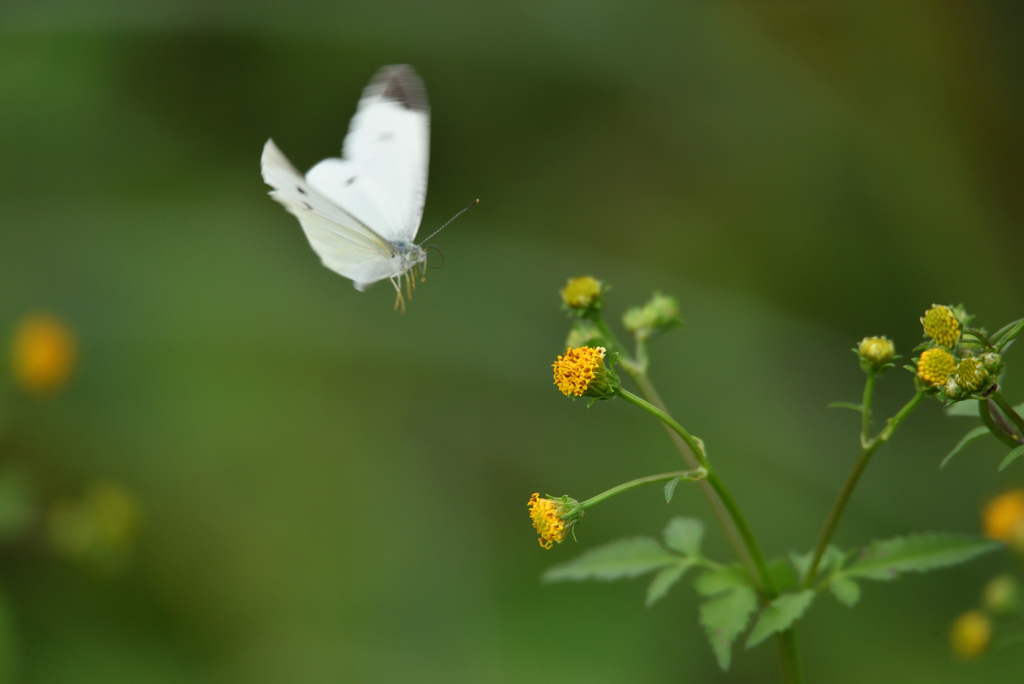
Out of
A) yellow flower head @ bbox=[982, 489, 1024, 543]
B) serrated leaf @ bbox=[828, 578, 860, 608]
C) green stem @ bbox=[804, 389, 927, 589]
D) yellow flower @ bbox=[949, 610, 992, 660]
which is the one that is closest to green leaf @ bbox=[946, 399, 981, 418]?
green stem @ bbox=[804, 389, 927, 589]

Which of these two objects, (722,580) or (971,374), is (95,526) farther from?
(971,374)

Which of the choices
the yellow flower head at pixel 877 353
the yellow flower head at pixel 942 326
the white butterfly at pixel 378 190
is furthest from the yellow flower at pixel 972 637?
the white butterfly at pixel 378 190

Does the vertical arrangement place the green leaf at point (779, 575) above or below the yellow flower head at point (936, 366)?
below

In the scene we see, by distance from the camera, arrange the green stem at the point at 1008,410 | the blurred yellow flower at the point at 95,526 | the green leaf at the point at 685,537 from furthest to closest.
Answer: the blurred yellow flower at the point at 95,526, the green leaf at the point at 685,537, the green stem at the point at 1008,410

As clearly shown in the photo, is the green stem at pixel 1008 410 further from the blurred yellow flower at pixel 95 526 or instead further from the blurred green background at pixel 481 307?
the blurred yellow flower at pixel 95 526

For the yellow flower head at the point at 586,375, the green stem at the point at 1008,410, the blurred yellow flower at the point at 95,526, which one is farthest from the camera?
the blurred yellow flower at the point at 95,526

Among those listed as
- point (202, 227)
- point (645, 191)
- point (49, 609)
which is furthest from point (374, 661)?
point (645, 191)
